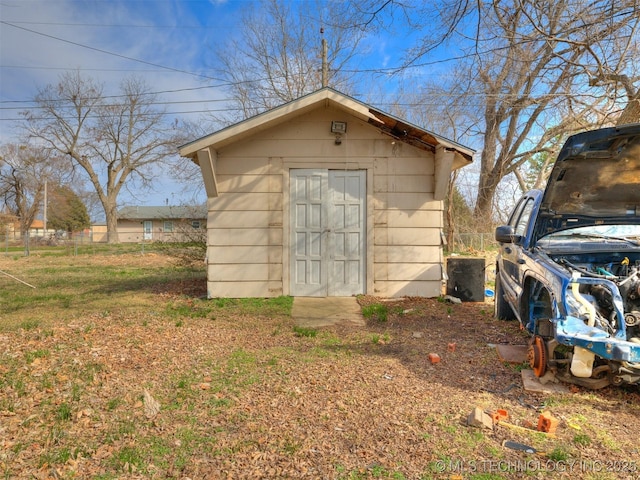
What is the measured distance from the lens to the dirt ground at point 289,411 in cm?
262

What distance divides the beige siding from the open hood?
11.3 ft

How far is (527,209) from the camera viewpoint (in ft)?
19.1

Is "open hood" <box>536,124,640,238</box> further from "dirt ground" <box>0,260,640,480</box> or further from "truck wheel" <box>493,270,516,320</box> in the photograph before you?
"truck wheel" <box>493,270,516,320</box>

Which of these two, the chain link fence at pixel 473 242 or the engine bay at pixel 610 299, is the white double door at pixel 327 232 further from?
the chain link fence at pixel 473 242

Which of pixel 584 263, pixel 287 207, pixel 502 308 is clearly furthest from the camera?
pixel 287 207

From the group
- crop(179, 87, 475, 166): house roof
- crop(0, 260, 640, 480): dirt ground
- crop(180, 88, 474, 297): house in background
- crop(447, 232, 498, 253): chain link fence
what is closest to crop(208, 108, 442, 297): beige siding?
crop(180, 88, 474, 297): house in background

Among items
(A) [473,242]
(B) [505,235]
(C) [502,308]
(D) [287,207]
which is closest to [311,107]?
(D) [287,207]

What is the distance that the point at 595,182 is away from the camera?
15.8 feet

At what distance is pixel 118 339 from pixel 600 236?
19.4 ft

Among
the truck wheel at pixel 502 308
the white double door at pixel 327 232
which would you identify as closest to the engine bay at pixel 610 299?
the truck wheel at pixel 502 308

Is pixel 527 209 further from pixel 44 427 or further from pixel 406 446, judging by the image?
pixel 44 427

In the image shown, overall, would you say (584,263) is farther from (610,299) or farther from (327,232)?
(327,232)

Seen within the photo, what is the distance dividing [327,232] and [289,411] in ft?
17.5

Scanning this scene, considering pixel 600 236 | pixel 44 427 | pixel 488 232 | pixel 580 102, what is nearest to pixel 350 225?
pixel 600 236
